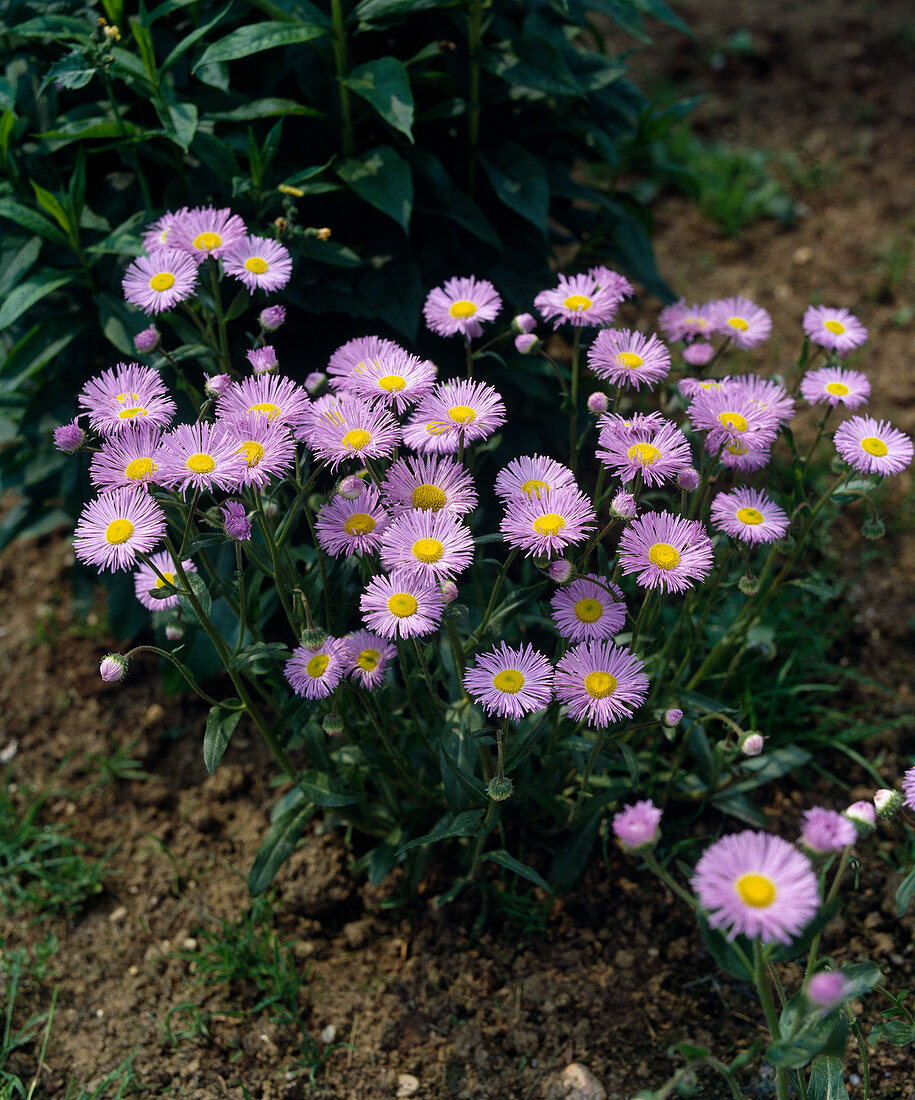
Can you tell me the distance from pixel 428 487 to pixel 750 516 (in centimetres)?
68

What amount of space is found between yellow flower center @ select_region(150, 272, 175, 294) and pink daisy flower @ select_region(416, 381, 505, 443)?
2.04ft

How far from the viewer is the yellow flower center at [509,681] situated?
1.75m

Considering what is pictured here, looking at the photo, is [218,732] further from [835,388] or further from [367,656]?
[835,388]

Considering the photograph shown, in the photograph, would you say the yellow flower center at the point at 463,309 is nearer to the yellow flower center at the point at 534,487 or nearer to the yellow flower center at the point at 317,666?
the yellow flower center at the point at 534,487

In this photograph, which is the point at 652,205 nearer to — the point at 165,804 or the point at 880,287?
the point at 880,287

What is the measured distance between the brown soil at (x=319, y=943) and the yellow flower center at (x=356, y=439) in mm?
1245

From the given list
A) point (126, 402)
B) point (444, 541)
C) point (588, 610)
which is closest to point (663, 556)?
point (588, 610)

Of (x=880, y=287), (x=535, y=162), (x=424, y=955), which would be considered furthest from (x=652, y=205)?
(x=424, y=955)

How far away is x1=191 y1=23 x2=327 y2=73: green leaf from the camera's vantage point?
2.27m

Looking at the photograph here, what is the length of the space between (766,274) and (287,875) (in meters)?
3.28

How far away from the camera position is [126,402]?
192cm

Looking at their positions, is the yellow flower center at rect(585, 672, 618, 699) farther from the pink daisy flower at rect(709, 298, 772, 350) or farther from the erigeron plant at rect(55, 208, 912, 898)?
the pink daisy flower at rect(709, 298, 772, 350)

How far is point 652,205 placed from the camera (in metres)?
4.70

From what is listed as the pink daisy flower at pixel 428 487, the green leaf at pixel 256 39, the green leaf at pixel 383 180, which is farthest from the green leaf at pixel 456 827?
the green leaf at pixel 256 39
